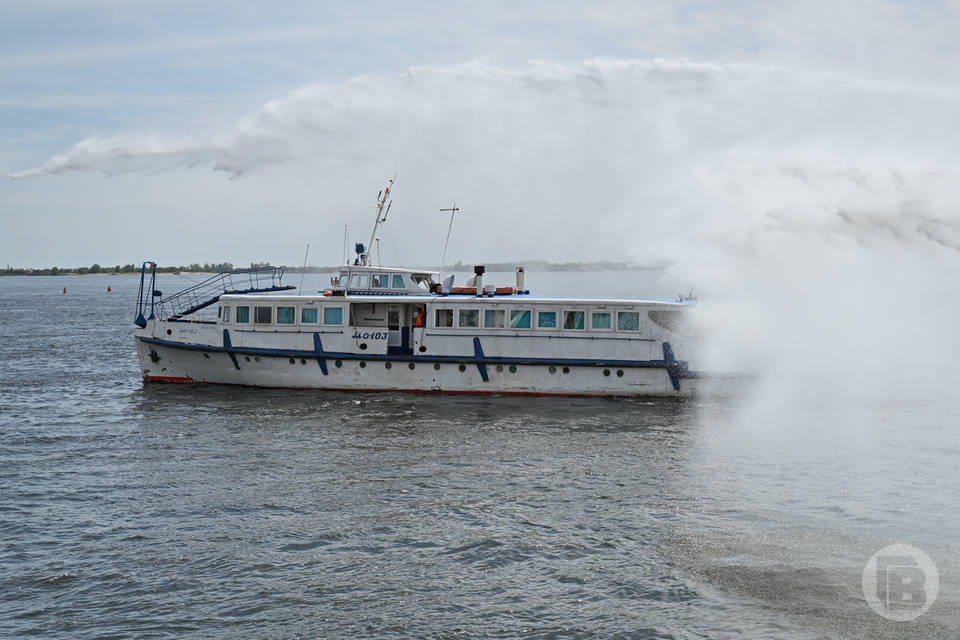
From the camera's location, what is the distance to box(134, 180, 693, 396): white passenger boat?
33.0 metres

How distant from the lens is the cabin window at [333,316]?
34.8m

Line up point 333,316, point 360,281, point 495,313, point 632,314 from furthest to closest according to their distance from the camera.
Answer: point 360,281
point 333,316
point 495,313
point 632,314

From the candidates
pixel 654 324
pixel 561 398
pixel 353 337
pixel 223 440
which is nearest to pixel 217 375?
pixel 353 337

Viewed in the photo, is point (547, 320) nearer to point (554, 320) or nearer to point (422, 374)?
point (554, 320)

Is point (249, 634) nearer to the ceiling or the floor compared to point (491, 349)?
nearer to the floor

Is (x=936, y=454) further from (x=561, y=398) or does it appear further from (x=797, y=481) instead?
(x=561, y=398)

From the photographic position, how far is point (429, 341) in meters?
34.2

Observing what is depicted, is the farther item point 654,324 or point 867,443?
point 654,324

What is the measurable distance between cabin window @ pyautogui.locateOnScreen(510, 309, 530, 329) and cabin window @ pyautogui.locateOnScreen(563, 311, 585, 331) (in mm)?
1452

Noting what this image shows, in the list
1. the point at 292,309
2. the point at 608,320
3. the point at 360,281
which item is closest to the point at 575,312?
the point at 608,320

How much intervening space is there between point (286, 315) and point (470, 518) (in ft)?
61.2

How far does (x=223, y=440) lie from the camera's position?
26594mm

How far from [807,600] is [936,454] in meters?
12.4

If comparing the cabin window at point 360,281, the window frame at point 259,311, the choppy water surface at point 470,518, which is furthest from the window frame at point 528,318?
the window frame at point 259,311
